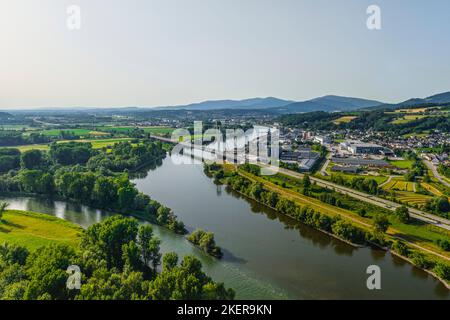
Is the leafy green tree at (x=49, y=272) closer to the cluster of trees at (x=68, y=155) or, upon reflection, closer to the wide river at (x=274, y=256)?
the wide river at (x=274, y=256)

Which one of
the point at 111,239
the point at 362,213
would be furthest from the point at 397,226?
the point at 111,239

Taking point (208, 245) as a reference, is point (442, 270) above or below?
below

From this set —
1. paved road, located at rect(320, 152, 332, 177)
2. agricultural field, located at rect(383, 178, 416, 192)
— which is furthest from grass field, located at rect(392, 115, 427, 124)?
agricultural field, located at rect(383, 178, 416, 192)

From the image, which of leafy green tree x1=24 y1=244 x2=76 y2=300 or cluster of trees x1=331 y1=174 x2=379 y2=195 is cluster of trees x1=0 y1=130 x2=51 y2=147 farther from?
cluster of trees x1=331 y1=174 x2=379 y2=195

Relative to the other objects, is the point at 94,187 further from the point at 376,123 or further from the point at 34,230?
the point at 376,123

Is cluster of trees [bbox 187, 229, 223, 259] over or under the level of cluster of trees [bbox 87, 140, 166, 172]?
under
